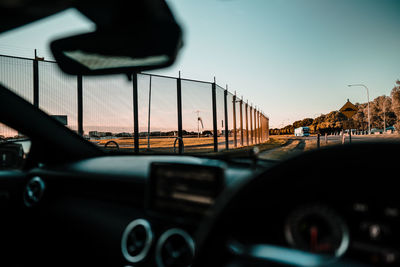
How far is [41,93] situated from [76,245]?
712cm

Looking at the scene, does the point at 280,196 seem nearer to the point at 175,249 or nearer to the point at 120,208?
the point at 175,249

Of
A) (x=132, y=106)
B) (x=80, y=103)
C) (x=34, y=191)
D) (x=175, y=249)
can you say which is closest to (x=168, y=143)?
(x=132, y=106)

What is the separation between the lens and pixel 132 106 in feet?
30.9

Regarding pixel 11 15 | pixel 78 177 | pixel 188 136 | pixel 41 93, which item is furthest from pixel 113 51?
pixel 188 136

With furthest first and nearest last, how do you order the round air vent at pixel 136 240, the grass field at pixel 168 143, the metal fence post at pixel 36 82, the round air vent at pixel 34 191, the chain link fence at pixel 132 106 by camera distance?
the grass field at pixel 168 143, the chain link fence at pixel 132 106, the metal fence post at pixel 36 82, the round air vent at pixel 34 191, the round air vent at pixel 136 240

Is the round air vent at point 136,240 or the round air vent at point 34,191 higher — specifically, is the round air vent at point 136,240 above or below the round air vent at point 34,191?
below

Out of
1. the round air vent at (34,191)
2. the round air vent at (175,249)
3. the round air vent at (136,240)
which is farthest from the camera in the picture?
the round air vent at (34,191)

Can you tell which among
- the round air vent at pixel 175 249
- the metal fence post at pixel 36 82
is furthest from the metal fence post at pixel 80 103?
the round air vent at pixel 175 249

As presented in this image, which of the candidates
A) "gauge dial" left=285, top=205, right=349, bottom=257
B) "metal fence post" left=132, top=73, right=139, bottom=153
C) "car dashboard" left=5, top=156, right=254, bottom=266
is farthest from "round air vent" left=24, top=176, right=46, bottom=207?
"metal fence post" left=132, top=73, right=139, bottom=153

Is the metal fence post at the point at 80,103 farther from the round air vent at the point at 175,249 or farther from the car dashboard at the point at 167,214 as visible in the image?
the round air vent at the point at 175,249

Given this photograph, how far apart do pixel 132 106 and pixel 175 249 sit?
857 cm

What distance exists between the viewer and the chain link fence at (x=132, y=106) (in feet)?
24.3

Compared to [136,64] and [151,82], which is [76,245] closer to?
[136,64]

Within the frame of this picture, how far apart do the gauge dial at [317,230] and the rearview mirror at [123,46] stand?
3.98ft
